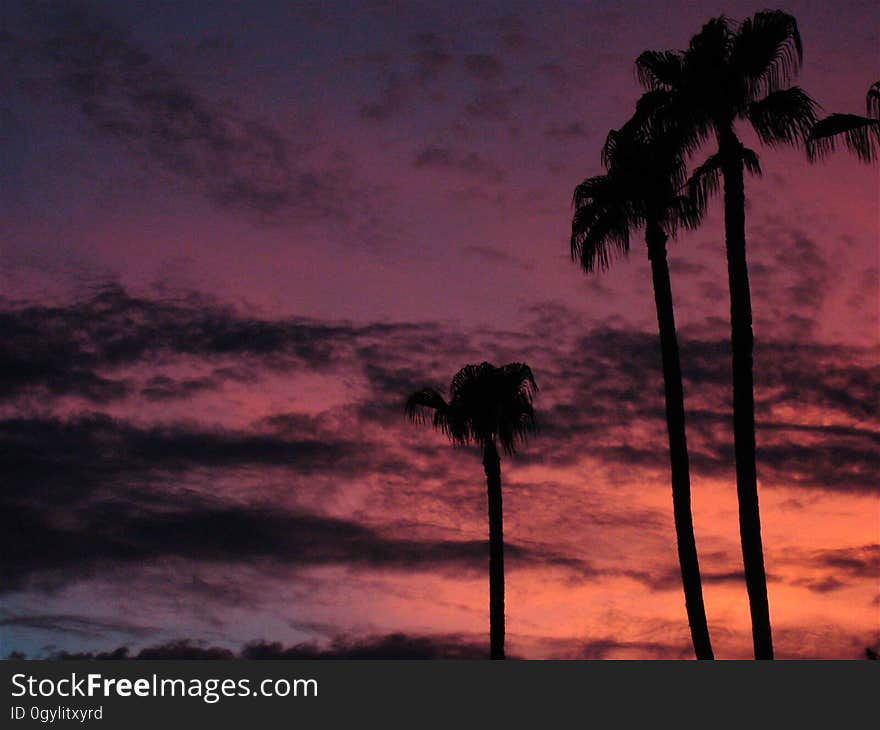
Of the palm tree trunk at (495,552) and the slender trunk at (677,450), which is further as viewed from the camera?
the palm tree trunk at (495,552)

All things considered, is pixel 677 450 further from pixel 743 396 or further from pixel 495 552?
pixel 495 552

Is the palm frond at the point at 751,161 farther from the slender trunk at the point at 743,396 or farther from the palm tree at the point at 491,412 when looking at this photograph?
the palm tree at the point at 491,412

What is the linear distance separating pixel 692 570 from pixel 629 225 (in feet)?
31.2

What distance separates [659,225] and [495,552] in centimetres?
1535

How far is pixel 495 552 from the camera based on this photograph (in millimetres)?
48094

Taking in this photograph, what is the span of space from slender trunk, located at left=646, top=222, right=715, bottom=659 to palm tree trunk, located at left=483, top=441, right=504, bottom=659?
13.2 m

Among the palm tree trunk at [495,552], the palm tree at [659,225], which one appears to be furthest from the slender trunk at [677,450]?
the palm tree trunk at [495,552]

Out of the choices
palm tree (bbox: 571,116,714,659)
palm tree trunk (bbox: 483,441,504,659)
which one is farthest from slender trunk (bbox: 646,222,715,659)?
palm tree trunk (bbox: 483,441,504,659)

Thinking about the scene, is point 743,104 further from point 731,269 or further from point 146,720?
point 146,720

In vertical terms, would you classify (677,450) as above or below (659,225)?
below

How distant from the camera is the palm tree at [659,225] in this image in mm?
35250

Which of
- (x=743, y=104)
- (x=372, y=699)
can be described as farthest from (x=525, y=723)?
(x=743, y=104)

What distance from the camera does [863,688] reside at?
20906mm

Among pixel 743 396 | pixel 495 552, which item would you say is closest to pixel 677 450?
pixel 743 396
